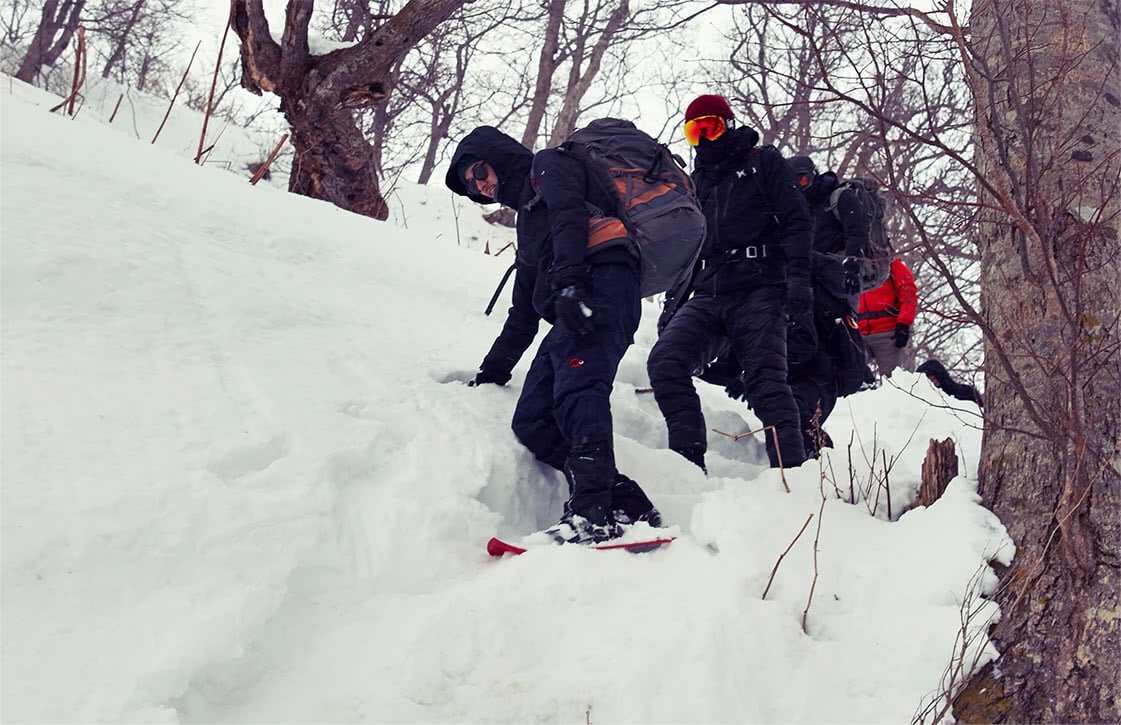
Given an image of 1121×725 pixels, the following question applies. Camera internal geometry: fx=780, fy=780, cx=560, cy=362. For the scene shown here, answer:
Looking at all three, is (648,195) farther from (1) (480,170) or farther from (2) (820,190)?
(2) (820,190)

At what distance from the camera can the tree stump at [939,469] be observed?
2.75 m

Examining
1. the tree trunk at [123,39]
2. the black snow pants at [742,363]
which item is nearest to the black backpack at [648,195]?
the black snow pants at [742,363]

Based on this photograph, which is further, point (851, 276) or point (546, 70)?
point (546, 70)

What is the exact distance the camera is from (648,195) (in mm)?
3004

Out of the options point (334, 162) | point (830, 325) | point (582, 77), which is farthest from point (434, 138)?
point (830, 325)

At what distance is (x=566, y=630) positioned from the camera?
207 cm

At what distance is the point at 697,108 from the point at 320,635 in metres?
2.86

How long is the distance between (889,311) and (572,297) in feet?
10.7

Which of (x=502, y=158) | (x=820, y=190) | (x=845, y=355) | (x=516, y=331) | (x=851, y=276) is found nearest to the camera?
(x=502, y=158)

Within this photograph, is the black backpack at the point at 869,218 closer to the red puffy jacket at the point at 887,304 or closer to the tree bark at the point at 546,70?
the red puffy jacket at the point at 887,304

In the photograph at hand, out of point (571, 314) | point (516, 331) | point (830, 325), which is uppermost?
point (830, 325)

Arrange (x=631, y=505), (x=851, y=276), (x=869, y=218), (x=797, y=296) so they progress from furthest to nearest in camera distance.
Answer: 1. (x=869, y=218)
2. (x=851, y=276)
3. (x=797, y=296)
4. (x=631, y=505)

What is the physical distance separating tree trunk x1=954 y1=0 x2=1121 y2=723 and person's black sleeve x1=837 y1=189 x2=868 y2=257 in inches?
70.4

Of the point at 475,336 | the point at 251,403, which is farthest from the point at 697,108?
the point at 251,403
